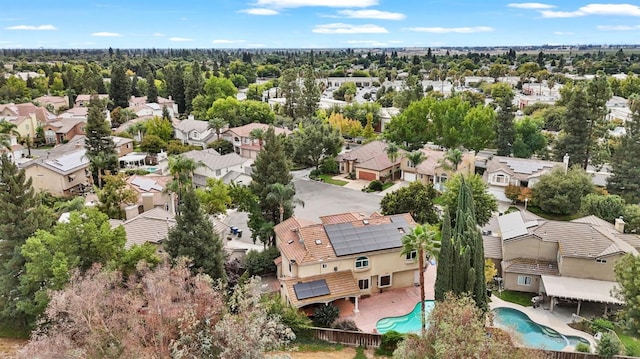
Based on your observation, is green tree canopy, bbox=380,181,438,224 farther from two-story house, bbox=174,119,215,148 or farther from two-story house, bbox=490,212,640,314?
two-story house, bbox=174,119,215,148

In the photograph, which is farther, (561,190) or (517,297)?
(561,190)

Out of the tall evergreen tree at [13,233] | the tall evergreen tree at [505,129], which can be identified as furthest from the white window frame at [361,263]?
the tall evergreen tree at [505,129]

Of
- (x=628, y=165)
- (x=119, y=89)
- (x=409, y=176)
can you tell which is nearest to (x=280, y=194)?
(x=409, y=176)

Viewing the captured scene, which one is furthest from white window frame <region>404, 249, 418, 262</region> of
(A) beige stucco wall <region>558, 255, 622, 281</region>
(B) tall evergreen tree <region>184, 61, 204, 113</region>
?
(B) tall evergreen tree <region>184, 61, 204, 113</region>

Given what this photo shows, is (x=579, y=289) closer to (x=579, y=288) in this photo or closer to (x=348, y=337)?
(x=579, y=288)

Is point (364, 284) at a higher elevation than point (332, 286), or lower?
lower

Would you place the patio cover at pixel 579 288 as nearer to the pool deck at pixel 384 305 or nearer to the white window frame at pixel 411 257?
the pool deck at pixel 384 305

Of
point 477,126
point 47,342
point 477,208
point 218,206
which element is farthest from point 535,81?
point 47,342

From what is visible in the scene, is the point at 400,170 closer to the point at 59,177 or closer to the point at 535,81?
the point at 59,177

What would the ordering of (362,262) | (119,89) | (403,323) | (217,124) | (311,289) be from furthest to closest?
1. (119,89)
2. (217,124)
3. (362,262)
4. (311,289)
5. (403,323)
